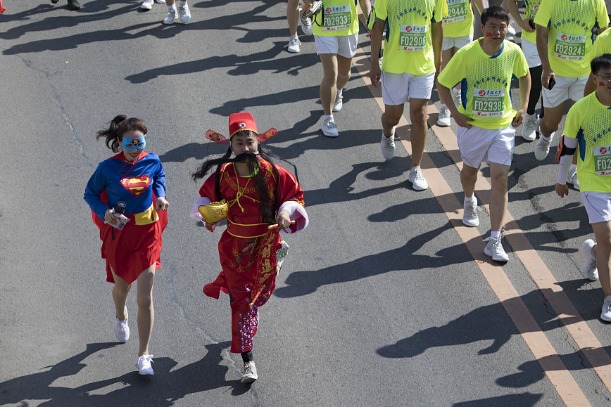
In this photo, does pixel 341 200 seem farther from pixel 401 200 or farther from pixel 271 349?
pixel 271 349

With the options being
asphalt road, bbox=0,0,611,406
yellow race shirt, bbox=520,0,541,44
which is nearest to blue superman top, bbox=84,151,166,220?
asphalt road, bbox=0,0,611,406

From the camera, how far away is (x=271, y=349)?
833cm

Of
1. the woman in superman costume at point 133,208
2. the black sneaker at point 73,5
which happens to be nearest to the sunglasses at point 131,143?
the woman in superman costume at point 133,208

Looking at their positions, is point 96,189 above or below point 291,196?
above

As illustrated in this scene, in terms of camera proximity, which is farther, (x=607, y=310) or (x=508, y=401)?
(x=607, y=310)

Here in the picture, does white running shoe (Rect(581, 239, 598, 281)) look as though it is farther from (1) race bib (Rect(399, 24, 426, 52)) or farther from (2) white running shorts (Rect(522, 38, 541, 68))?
(2) white running shorts (Rect(522, 38, 541, 68))

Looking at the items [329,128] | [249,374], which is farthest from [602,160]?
[329,128]

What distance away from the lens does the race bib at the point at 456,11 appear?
11.4m

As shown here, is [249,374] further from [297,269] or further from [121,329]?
[297,269]

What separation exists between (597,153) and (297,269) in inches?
103

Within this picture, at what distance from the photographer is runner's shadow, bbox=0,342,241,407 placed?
7.75 m

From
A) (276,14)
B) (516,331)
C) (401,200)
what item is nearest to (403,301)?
(516,331)

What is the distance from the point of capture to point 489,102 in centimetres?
935

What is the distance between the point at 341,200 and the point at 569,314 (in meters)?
2.47
